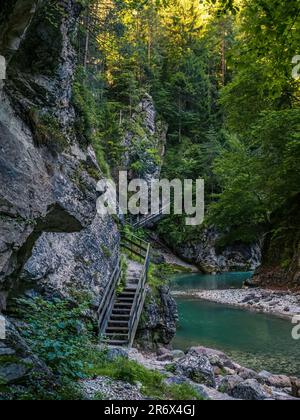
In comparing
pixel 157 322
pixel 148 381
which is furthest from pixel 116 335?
pixel 148 381

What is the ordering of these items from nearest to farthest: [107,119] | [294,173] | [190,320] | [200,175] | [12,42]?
1. [12,42]
2. [190,320]
3. [294,173]
4. [107,119]
5. [200,175]

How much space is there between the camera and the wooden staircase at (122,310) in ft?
37.3

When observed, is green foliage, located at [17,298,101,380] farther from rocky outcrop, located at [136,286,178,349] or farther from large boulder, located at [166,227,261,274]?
large boulder, located at [166,227,261,274]

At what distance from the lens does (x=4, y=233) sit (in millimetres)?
5504

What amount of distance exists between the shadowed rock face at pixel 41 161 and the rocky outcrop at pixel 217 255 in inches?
1208

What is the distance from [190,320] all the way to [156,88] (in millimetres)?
39588

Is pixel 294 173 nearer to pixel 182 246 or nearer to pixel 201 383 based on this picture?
pixel 201 383

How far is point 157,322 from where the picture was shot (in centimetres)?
1341

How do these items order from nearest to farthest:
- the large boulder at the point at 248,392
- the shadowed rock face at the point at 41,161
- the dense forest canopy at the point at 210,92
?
the shadowed rock face at the point at 41,161 → the dense forest canopy at the point at 210,92 → the large boulder at the point at 248,392

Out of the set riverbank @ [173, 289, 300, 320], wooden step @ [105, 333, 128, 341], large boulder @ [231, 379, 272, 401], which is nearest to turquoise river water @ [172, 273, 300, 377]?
riverbank @ [173, 289, 300, 320]

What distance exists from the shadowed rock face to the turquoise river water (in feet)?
16.2

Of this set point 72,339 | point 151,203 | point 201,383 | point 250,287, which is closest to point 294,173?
point 250,287

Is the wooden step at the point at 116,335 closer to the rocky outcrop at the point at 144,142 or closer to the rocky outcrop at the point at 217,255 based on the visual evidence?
the rocky outcrop at the point at 144,142

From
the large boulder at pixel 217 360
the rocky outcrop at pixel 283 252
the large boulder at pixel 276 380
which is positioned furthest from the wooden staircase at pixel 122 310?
the rocky outcrop at pixel 283 252
